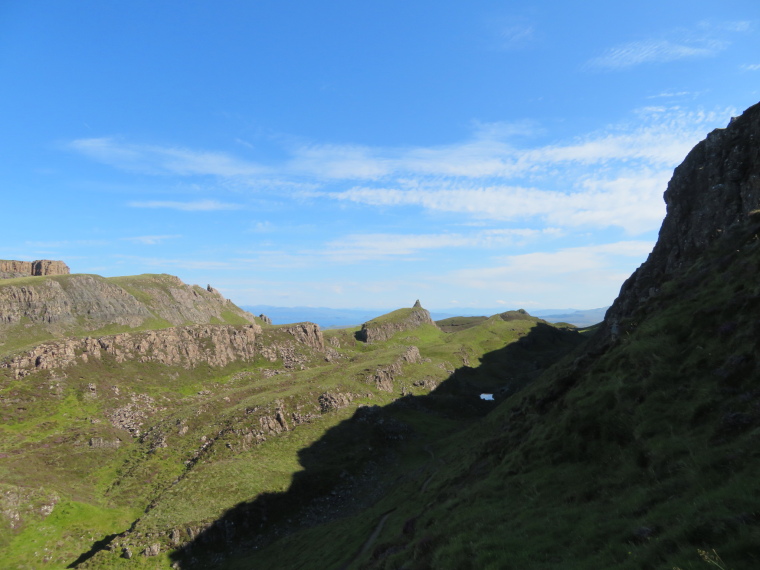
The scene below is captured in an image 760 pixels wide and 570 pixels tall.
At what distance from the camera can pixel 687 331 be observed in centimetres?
2606

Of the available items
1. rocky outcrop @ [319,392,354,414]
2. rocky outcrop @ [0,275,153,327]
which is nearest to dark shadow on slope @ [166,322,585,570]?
rocky outcrop @ [319,392,354,414]

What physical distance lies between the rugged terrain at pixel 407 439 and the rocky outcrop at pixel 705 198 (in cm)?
47

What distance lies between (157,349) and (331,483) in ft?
264

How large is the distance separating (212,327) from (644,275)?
133089 mm

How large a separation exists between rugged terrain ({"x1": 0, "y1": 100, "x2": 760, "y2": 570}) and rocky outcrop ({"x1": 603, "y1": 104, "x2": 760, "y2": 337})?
47 centimetres

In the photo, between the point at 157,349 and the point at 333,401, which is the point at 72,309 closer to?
the point at 157,349

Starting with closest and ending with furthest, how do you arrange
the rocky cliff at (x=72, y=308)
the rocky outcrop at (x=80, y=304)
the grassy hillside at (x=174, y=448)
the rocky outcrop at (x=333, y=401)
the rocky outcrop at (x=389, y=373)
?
the grassy hillside at (x=174, y=448) < the rocky outcrop at (x=333, y=401) < the rocky outcrop at (x=389, y=373) < the rocky cliff at (x=72, y=308) < the rocky outcrop at (x=80, y=304)

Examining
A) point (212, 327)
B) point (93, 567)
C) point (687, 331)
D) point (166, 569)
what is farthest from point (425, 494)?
point (212, 327)

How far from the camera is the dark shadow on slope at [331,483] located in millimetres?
57656

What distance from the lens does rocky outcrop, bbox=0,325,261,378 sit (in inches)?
3846

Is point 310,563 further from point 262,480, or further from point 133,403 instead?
point 133,403

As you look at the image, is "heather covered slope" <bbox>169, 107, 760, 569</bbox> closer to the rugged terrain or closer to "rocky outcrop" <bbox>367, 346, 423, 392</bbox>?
the rugged terrain

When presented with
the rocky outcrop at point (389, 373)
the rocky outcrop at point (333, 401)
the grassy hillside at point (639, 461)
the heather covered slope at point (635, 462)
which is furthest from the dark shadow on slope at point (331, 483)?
the grassy hillside at point (639, 461)

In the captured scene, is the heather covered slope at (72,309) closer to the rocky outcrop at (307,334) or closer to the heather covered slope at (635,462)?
the rocky outcrop at (307,334)
